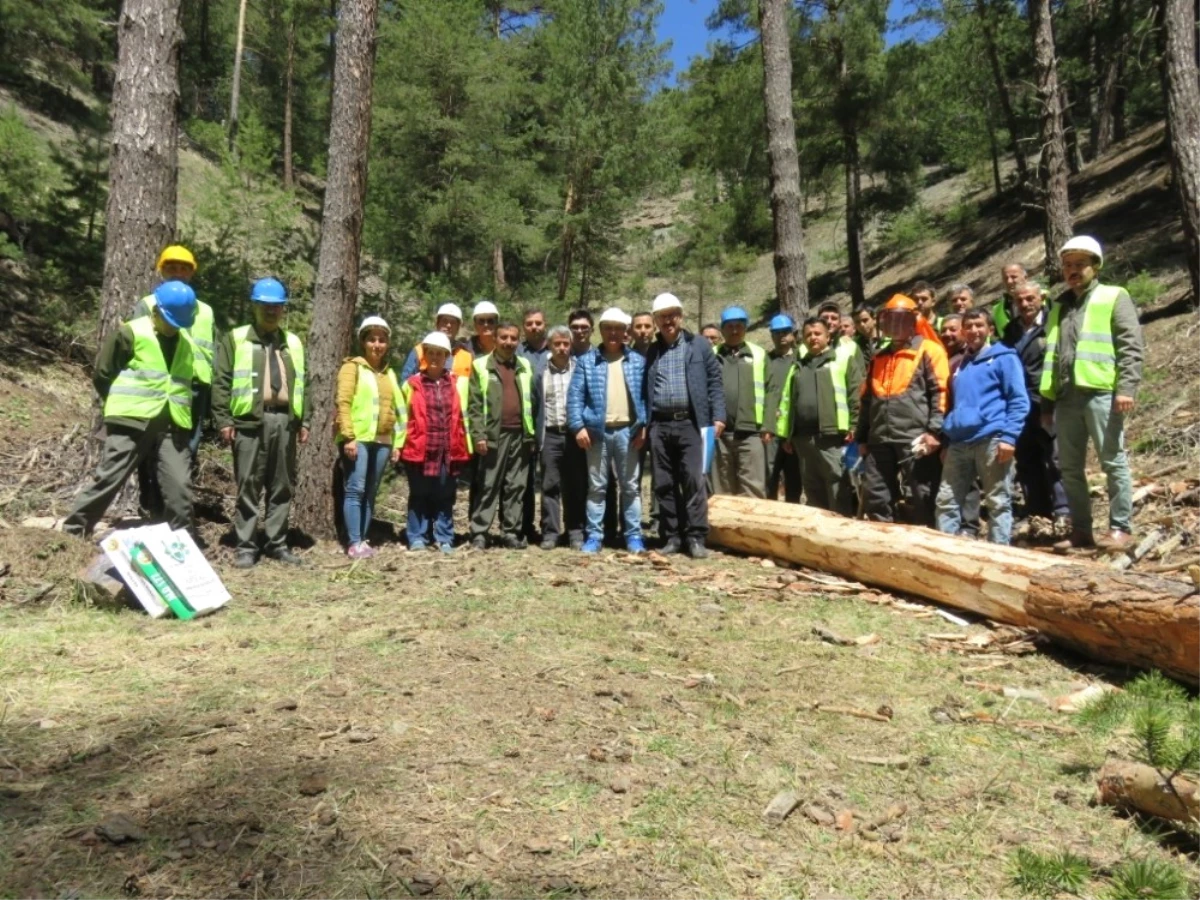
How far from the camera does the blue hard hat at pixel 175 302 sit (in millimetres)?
5812

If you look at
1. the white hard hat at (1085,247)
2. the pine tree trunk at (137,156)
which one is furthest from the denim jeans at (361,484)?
the white hard hat at (1085,247)

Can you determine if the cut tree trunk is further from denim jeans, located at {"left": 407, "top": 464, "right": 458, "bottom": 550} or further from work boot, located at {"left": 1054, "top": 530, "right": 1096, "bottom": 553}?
denim jeans, located at {"left": 407, "top": 464, "right": 458, "bottom": 550}

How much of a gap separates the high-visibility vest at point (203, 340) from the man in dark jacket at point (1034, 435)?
21.0ft

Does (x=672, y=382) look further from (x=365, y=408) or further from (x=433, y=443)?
(x=365, y=408)

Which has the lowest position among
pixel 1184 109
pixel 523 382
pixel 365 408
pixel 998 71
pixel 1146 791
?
pixel 1146 791

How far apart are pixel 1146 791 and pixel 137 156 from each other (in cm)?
767

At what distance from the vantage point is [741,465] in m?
8.30

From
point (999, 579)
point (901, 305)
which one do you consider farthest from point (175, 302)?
point (999, 579)

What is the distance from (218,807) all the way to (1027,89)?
31724 millimetres

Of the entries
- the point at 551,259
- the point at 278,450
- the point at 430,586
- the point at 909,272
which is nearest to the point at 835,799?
the point at 430,586

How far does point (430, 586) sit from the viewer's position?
582 cm

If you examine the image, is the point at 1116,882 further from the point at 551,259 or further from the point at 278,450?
the point at 551,259

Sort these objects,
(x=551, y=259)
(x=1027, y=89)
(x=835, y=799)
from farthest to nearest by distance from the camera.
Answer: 1. (x=1027, y=89)
2. (x=551, y=259)
3. (x=835, y=799)

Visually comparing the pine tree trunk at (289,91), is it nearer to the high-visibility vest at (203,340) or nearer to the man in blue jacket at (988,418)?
the high-visibility vest at (203,340)
